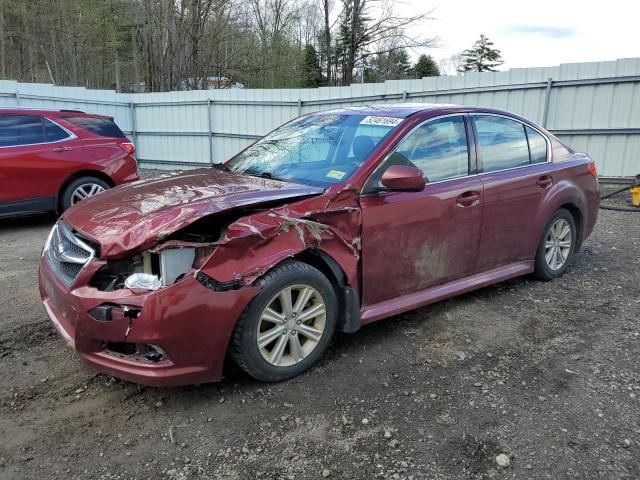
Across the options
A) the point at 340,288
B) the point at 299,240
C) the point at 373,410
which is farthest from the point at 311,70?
the point at 373,410

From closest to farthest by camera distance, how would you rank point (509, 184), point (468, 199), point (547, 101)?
point (468, 199) < point (509, 184) < point (547, 101)

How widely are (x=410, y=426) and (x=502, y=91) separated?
8886 mm

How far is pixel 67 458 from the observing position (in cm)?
242

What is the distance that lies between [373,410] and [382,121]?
6.72 feet

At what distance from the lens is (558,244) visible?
4914 millimetres

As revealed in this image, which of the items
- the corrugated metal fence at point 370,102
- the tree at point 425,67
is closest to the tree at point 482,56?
the tree at point 425,67

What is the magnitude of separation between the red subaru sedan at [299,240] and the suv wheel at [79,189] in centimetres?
399

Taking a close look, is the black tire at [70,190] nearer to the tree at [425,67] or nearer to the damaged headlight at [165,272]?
the damaged headlight at [165,272]

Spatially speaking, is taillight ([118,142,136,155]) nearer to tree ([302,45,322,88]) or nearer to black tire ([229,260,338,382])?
black tire ([229,260,338,382])

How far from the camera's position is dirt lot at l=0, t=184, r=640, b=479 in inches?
94.5

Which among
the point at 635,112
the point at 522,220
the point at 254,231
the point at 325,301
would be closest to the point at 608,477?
the point at 325,301

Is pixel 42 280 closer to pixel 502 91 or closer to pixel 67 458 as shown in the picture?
pixel 67 458

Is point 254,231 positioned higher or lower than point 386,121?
lower

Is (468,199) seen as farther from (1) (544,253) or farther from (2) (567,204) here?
(2) (567,204)
